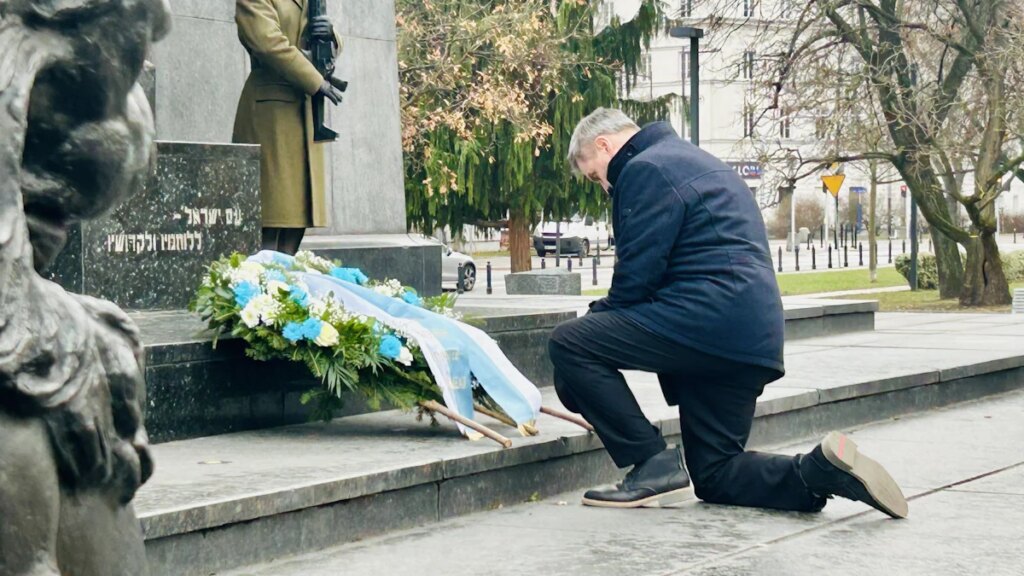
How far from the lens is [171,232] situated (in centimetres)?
777

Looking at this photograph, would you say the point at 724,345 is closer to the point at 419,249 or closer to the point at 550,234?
the point at 419,249

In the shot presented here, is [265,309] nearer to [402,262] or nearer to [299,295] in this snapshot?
[299,295]

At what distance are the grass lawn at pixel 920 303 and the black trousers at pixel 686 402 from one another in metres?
15.8

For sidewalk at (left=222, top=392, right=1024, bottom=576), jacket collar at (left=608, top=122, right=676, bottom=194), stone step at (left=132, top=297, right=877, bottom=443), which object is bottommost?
sidewalk at (left=222, top=392, right=1024, bottom=576)

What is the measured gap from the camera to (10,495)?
182 cm

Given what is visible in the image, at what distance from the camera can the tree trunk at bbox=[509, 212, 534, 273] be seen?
3534 centimetres

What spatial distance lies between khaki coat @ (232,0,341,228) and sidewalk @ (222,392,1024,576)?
8.99 ft

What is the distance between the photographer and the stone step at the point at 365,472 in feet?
17.1

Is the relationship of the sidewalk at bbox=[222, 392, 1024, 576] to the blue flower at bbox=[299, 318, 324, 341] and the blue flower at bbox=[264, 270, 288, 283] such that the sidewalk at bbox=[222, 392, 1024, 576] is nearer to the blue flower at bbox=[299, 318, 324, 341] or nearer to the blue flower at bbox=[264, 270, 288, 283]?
the blue flower at bbox=[299, 318, 324, 341]

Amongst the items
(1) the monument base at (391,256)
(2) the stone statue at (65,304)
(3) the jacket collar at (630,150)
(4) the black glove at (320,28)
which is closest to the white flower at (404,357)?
(3) the jacket collar at (630,150)

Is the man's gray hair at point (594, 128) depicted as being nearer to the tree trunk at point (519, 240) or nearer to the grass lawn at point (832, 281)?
the grass lawn at point (832, 281)

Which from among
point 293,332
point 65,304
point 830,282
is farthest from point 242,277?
point 830,282

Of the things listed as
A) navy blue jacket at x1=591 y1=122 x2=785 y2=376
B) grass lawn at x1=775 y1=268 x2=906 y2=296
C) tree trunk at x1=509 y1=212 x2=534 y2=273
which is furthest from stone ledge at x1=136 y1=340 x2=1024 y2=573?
tree trunk at x1=509 y1=212 x2=534 y2=273

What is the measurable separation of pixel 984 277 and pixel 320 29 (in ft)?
54.7
